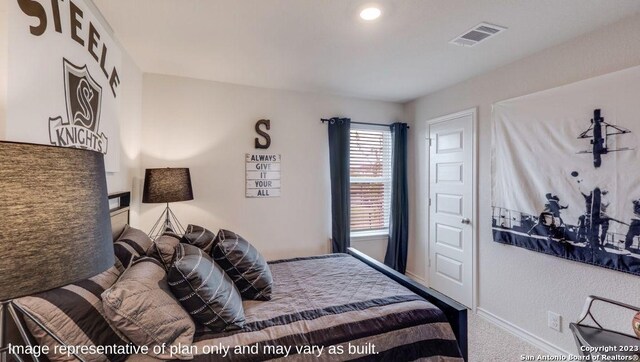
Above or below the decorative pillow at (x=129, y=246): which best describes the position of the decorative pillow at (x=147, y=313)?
below

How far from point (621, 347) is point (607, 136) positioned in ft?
4.18

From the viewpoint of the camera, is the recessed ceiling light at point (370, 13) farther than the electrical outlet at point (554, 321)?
No

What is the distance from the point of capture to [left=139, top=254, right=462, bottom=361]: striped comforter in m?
1.29

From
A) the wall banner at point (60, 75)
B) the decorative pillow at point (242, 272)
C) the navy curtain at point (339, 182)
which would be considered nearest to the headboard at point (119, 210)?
the wall banner at point (60, 75)

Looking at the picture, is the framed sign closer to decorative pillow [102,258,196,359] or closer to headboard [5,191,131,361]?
headboard [5,191,131,361]

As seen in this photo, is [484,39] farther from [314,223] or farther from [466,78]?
[314,223]

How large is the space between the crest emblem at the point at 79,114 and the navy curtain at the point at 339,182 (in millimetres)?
2245

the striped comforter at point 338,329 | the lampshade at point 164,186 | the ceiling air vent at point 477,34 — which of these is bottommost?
the striped comforter at point 338,329

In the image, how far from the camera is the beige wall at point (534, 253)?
6.07 feet

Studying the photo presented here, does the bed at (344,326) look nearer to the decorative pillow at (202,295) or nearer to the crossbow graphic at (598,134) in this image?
the decorative pillow at (202,295)

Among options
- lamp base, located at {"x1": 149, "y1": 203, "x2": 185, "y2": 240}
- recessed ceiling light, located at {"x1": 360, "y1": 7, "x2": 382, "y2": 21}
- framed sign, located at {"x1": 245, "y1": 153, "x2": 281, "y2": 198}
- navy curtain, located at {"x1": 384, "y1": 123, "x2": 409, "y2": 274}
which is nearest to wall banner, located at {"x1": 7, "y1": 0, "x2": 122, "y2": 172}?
lamp base, located at {"x1": 149, "y1": 203, "x2": 185, "y2": 240}

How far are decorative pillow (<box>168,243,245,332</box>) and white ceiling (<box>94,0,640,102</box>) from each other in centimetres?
151

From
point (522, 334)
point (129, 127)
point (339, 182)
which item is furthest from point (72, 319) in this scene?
point (522, 334)

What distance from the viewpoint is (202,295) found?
1359 mm
